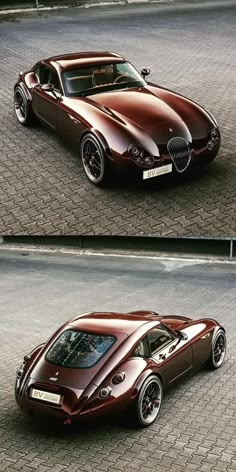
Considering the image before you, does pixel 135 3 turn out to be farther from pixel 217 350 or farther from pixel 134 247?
pixel 217 350

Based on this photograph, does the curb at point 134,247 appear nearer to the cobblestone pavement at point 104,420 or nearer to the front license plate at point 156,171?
the cobblestone pavement at point 104,420

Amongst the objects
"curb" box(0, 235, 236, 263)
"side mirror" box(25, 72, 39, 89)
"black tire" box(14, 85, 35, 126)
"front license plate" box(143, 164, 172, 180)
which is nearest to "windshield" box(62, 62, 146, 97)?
"side mirror" box(25, 72, 39, 89)

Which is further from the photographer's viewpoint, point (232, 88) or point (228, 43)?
point (228, 43)

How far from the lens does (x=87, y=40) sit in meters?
19.0

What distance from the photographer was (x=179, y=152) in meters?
9.66

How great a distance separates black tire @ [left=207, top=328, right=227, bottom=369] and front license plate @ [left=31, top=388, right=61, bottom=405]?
2311mm

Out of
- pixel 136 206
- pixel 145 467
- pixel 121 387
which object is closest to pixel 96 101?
pixel 136 206

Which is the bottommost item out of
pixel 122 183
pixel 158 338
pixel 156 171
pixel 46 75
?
pixel 158 338

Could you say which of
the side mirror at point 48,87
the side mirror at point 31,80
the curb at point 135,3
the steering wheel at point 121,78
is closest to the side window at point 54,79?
the side mirror at point 48,87

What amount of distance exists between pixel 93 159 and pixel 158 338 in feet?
11.6

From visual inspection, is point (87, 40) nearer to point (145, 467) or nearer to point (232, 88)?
point (232, 88)

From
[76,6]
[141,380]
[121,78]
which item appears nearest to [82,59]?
[121,78]

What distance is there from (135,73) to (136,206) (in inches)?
112

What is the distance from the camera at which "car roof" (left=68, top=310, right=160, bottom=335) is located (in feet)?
23.5
